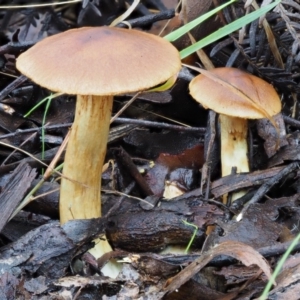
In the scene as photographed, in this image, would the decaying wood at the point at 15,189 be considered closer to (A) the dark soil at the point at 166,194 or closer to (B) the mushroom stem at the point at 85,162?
(A) the dark soil at the point at 166,194

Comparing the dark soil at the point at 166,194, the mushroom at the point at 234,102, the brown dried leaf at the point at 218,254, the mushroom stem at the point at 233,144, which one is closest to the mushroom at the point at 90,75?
the dark soil at the point at 166,194

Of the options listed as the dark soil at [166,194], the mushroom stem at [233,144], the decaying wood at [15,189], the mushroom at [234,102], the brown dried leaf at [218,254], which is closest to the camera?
the brown dried leaf at [218,254]

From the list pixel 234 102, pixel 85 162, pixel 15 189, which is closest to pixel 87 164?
pixel 85 162

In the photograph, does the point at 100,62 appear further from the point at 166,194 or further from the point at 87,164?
the point at 166,194

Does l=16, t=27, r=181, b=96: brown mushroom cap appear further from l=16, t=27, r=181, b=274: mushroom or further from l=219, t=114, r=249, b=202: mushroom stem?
l=219, t=114, r=249, b=202: mushroom stem

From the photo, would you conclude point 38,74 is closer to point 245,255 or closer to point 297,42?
point 245,255
